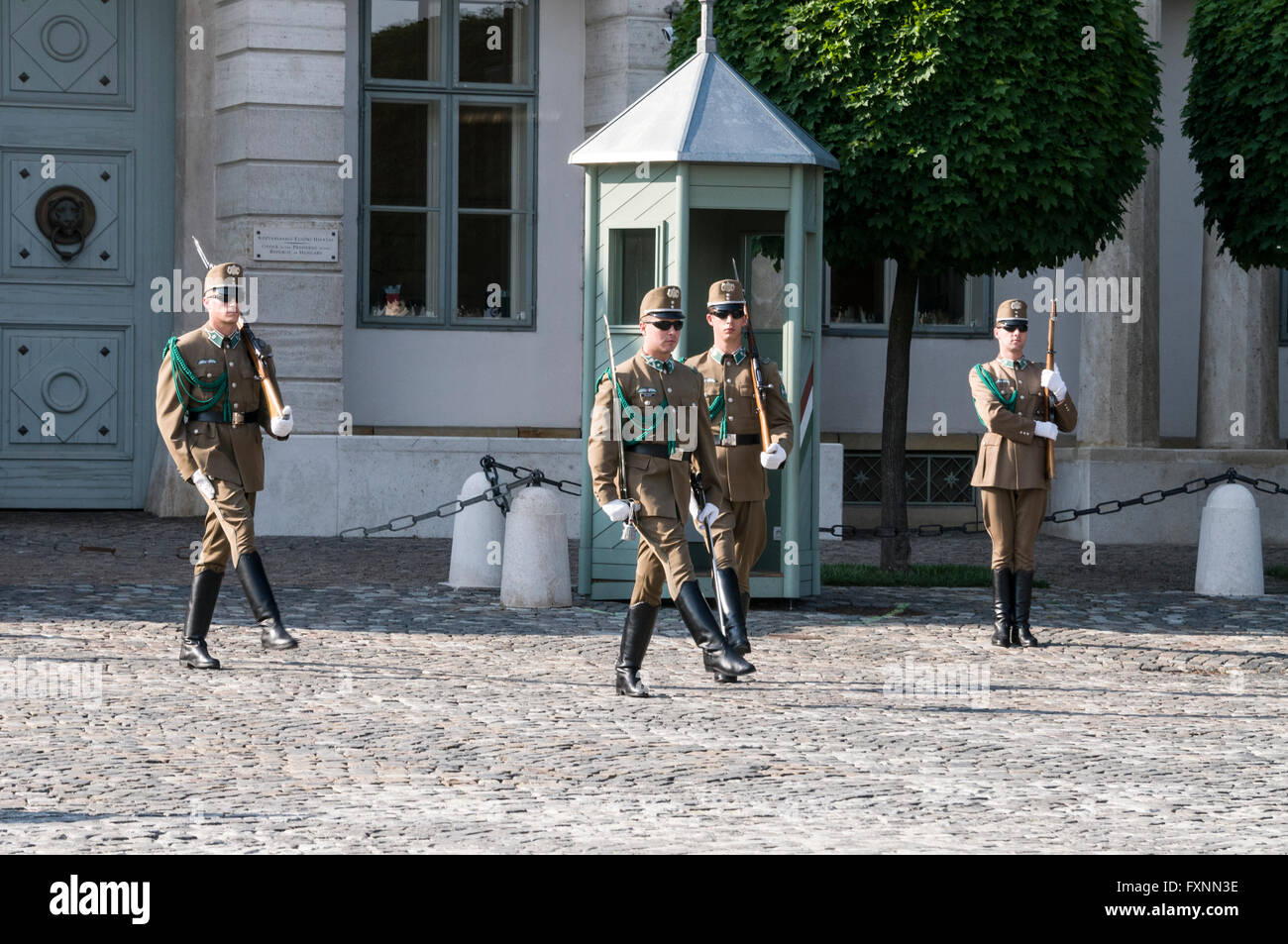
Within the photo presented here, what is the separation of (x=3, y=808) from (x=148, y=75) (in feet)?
40.3

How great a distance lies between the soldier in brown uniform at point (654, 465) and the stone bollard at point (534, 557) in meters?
3.09

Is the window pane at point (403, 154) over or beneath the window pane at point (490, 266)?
over

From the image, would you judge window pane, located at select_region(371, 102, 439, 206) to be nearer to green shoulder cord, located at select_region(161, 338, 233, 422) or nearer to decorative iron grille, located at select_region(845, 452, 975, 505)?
decorative iron grille, located at select_region(845, 452, 975, 505)

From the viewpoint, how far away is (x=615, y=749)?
7.23m

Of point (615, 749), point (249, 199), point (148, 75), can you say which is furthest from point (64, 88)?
point (615, 749)

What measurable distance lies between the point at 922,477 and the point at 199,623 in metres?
10.2

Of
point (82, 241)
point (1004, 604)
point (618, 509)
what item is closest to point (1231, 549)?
point (1004, 604)

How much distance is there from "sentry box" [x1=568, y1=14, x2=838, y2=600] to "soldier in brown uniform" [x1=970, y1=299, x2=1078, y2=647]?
129 cm

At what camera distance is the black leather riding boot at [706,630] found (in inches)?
336

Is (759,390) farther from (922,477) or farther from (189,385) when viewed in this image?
(922,477)

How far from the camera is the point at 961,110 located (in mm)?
12266

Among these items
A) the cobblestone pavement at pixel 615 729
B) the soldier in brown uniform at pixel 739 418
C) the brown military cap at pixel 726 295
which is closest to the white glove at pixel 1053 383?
the cobblestone pavement at pixel 615 729

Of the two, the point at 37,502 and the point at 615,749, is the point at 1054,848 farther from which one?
the point at 37,502

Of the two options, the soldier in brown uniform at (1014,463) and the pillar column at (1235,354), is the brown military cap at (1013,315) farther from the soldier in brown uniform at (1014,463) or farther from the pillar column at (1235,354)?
the pillar column at (1235,354)
